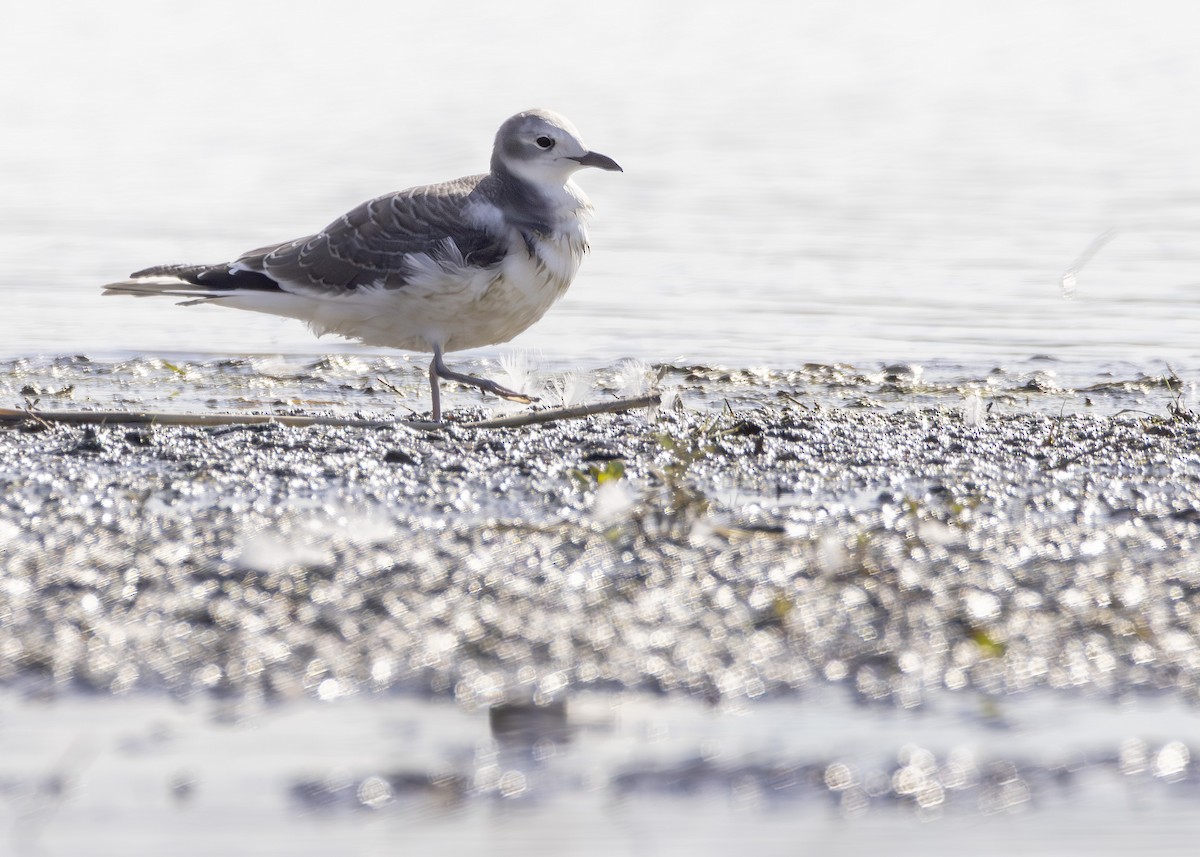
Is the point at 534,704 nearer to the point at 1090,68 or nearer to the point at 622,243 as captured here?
the point at 622,243

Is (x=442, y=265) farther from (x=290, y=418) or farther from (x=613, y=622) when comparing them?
(x=613, y=622)

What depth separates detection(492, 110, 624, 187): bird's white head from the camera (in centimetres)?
652

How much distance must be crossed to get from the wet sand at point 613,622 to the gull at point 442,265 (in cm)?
101

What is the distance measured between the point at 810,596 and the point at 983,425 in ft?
8.58

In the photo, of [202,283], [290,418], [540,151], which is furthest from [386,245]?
[290,418]

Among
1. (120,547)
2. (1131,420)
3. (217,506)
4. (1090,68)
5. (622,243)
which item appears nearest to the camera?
(120,547)

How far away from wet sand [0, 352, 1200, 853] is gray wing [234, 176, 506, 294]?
1.10 meters

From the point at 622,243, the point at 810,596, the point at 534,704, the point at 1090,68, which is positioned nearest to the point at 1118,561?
the point at 810,596

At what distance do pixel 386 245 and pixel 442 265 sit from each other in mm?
367

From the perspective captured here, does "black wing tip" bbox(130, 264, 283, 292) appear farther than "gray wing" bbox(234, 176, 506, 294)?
Yes

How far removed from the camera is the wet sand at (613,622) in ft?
8.55

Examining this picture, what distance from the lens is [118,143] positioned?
16328mm

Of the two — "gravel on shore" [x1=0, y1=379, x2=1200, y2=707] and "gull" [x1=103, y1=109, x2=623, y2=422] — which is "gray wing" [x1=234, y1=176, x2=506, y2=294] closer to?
"gull" [x1=103, y1=109, x2=623, y2=422]

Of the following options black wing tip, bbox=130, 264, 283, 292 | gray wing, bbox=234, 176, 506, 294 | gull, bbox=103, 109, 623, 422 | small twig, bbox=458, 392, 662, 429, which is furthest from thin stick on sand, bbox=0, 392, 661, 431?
black wing tip, bbox=130, 264, 283, 292
